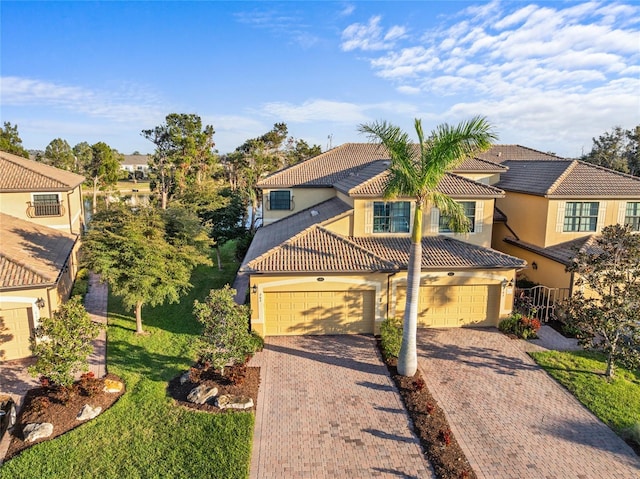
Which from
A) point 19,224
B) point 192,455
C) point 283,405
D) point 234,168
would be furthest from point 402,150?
point 234,168

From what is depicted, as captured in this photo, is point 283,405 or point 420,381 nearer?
point 283,405

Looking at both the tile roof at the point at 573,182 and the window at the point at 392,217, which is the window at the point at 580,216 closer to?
the tile roof at the point at 573,182

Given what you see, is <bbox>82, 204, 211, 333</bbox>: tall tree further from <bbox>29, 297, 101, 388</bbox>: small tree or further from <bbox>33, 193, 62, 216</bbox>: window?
<bbox>33, 193, 62, 216</bbox>: window

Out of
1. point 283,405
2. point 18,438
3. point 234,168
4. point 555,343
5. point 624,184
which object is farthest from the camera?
point 234,168

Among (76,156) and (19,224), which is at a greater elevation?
(76,156)

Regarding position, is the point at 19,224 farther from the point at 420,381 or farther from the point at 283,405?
the point at 420,381

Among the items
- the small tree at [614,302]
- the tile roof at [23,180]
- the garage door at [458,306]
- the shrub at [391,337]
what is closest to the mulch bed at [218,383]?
the shrub at [391,337]

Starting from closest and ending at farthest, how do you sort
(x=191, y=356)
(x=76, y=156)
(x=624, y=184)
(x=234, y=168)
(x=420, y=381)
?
(x=420, y=381)
(x=191, y=356)
(x=624, y=184)
(x=234, y=168)
(x=76, y=156)
